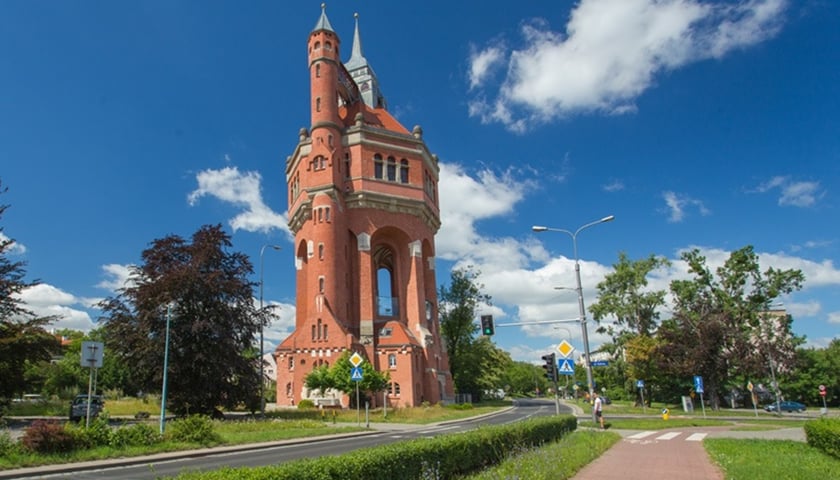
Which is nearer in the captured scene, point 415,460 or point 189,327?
point 415,460

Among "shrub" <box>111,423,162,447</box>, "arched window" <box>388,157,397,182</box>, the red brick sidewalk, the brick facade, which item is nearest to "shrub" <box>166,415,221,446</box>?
"shrub" <box>111,423,162,447</box>

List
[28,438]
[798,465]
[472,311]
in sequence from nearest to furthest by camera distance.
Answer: [798,465] < [28,438] < [472,311]

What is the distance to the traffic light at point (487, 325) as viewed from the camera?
2494 centimetres

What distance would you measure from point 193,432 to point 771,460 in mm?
15831

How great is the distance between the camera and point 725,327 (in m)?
41.8

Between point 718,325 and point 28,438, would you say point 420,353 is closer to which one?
Answer: point 718,325

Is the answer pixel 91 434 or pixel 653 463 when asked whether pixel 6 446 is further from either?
pixel 653 463

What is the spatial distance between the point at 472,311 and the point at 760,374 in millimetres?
30459

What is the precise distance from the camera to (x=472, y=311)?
211 feet

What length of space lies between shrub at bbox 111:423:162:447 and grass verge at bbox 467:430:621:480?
36.6 feet

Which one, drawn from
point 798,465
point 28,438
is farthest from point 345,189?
point 798,465

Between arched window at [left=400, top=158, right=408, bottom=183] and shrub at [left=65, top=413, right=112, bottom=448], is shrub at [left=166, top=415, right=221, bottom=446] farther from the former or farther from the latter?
arched window at [left=400, top=158, right=408, bottom=183]

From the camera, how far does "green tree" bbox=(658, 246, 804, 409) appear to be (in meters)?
41.2

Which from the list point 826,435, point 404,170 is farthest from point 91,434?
point 404,170
